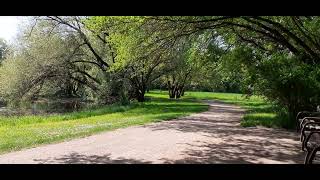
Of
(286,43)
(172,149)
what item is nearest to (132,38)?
(172,149)

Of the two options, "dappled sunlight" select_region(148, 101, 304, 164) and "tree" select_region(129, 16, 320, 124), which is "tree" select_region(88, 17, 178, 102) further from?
"dappled sunlight" select_region(148, 101, 304, 164)

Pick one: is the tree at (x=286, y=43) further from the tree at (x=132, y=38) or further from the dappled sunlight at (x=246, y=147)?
the dappled sunlight at (x=246, y=147)

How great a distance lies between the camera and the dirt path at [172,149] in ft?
28.1

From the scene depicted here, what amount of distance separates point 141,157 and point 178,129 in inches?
232

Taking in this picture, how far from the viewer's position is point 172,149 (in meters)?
9.81

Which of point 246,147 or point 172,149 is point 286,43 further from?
point 172,149

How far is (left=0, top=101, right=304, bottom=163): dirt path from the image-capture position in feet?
28.1

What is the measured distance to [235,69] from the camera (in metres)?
20.9

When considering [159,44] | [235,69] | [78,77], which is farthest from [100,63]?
[159,44]

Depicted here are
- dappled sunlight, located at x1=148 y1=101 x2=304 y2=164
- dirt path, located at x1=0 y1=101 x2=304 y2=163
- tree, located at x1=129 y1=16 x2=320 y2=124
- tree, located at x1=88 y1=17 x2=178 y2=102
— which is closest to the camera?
dirt path, located at x1=0 y1=101 x2=304 y2=163

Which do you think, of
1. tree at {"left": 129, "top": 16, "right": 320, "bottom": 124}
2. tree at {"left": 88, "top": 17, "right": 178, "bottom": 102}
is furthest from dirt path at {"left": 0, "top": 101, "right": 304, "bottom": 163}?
tree at {"left": 88, "top": 17, "right": 178, "bottom": 102}

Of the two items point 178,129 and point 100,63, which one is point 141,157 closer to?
point 178,129

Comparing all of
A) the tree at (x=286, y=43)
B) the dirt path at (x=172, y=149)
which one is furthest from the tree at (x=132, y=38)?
the dirt path at (x=172, y=149)
